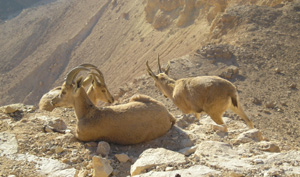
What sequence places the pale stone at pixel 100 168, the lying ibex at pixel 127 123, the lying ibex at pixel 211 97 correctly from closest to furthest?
the pale stone at pixel 100 168 < the lying ibex at pixel 127 123 < the lying ibex at pixel 211 97

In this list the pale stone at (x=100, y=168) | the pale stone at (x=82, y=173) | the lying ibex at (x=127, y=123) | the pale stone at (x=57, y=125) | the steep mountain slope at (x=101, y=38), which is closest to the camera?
the pale stone at (x=100, y=168)

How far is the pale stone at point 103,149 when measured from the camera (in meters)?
5.85

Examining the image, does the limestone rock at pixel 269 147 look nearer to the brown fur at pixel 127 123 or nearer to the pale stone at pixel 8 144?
the brown fur at pixel 127 123

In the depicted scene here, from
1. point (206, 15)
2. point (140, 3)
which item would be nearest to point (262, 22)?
point (206, 15)

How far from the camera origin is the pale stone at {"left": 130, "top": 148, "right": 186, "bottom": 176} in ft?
15.2

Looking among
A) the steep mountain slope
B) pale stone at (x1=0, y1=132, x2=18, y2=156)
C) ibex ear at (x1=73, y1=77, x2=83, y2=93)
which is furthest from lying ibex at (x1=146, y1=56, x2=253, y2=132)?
the steep mountain slope

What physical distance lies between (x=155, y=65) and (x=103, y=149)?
15.7 meters

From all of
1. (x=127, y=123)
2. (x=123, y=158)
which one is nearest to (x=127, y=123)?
(x=127, y=123)

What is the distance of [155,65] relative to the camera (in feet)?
69.7

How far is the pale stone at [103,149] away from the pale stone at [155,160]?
3.66 feet

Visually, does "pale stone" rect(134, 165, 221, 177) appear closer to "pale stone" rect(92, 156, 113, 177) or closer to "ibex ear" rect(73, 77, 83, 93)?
"pale stone" rect(92, 156, 113, 177)

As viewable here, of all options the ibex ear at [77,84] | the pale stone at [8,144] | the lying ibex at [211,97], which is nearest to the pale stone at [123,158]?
the pale stone at [8,144]

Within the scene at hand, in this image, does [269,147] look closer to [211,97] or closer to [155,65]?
[211,97]

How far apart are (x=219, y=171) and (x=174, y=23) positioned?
23.2 m
